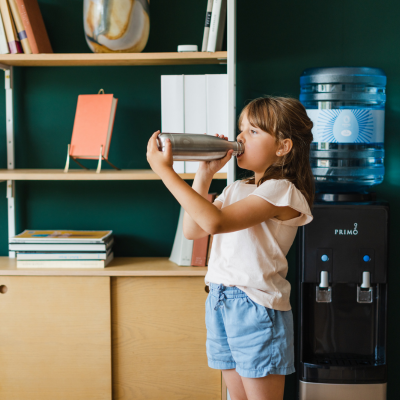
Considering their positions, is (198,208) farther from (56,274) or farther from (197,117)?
(56,274)

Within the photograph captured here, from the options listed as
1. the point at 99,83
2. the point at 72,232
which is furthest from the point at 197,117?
the point at 72,232

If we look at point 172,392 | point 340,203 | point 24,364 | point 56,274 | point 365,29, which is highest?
point 365,29

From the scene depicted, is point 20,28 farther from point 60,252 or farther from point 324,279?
point 324,279

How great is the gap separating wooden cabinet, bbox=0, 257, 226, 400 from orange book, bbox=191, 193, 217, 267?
42 millimetres

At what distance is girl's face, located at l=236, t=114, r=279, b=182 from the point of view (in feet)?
3.87

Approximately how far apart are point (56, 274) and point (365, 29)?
1.62 metres

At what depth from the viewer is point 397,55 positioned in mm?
1894

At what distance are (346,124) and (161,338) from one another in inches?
41.9

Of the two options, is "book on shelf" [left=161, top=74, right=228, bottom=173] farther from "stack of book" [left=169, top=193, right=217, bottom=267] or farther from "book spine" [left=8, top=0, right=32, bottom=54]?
"book spine" [left=8, top=0, right=32, bottom=54]

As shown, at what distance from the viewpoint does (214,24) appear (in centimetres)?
158

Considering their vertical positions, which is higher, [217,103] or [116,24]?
[116,24]

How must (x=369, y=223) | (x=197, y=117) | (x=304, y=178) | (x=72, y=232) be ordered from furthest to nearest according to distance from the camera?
1. (x=72, y=232)
2. (x=197, y=117)
3. (x=369, y=223)
4. (x=304, y=178)

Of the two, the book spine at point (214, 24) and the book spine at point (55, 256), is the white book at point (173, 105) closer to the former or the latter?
the book spine at point (214, 24)

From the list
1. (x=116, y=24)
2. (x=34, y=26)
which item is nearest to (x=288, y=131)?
(x=116, y=24)
